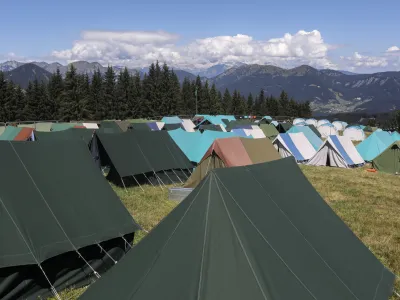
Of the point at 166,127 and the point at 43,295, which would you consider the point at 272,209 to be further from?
the point at 166,127

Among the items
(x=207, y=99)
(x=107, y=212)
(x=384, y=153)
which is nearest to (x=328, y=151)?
(x=384, y=153)

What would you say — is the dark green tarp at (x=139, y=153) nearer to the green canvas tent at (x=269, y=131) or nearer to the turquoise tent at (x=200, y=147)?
the turquoise tent at (x=200, y=147)

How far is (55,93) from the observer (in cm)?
5900

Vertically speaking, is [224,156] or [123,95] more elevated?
[224,156]

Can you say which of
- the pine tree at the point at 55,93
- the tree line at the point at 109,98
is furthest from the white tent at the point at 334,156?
the pine tree at the point at 55,93

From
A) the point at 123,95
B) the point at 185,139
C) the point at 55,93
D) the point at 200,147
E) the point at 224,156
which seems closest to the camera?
the point at 224,156

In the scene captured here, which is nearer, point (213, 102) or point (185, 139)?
point (185, 139)

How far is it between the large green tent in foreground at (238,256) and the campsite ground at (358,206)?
77.7 inches

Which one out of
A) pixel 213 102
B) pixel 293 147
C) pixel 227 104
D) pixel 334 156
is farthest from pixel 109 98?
pixel 334 156

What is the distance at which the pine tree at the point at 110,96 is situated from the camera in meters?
61.9

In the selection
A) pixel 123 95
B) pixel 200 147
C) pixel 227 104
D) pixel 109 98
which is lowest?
pixel 227 104

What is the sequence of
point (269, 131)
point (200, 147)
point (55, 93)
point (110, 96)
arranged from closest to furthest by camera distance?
point (200, 147) → point (269, 131) → point (55, 93) → point (110, 96)

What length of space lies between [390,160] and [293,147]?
537 centimetres

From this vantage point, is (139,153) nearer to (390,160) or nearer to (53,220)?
(53,220)
